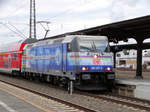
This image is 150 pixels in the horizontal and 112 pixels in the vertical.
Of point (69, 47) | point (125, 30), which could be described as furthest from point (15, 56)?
point (69, 47)

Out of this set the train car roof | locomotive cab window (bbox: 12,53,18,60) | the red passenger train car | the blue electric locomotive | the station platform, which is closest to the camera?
the station platform

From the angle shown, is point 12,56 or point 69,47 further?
point 12,56


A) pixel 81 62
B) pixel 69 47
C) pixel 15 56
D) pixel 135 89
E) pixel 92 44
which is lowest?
pixel 135 89

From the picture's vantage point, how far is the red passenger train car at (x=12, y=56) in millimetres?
24016

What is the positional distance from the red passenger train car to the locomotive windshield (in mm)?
10971

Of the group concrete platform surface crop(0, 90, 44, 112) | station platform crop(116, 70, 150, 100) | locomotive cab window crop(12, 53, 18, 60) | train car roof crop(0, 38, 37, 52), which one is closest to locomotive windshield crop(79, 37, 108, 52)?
station platform crop(116, 70, 150, 100)

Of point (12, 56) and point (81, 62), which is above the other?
point (12, 56)

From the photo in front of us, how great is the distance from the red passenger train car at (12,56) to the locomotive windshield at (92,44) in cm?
1097

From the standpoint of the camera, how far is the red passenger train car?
2402 centimetres

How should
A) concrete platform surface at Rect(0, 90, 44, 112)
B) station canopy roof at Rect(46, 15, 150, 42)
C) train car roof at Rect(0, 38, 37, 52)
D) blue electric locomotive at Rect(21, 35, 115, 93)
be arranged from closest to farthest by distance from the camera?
concrete platform surface at Rect(0, 90, 44, 112) < blue electric locomotive at Rect(21, 35, 115, 93) < station canopy roof at Rect(46, 15, 150, 42) < train car roof at Rect(0, 38, 37, 52)

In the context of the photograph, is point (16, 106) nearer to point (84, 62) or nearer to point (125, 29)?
point (84, 62)

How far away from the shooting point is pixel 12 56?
1026 inches

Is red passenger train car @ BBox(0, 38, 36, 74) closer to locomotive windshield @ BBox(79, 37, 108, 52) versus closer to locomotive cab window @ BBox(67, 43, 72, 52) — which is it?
locomotive cab window @ BBox(67, 43, 72, 52)

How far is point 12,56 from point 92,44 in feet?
45.9
